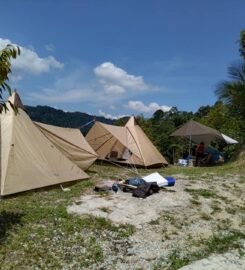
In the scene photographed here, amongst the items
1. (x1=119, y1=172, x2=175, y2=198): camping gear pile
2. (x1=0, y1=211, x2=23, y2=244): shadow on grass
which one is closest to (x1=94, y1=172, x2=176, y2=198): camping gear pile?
(x1=119, y1=172, x2=175, y2=198): camping gear pile

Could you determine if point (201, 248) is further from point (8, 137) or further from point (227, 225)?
point (8, 137)

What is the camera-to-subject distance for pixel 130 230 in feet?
16.4

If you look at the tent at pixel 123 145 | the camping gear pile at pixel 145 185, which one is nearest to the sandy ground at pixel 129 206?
the camping gear pile at pixel 145 185

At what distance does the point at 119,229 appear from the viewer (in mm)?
5004

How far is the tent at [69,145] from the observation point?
9.60 metres

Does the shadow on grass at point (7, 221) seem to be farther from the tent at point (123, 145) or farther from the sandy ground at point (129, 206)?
the tent at point (123, 145)

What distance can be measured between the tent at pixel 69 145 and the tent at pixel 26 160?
1355mm

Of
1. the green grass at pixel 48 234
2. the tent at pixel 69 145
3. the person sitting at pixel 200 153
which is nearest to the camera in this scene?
the green grass at pixel 48 234

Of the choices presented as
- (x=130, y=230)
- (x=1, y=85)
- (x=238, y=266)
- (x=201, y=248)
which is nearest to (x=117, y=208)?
(x=130, y=230)

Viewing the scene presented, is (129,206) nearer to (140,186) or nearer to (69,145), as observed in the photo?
(140,186)

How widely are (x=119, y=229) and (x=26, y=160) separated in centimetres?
317

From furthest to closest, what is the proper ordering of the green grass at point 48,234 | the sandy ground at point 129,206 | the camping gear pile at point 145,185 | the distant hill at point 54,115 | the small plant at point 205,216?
the distant hill at point 54,115 → the camping gear pile at point 145,185 → the small plant at point 205,216 → the sandy ground at point 129,206 → the green grass at point 48,234

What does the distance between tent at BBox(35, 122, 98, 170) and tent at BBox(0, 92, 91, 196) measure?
4.45ft

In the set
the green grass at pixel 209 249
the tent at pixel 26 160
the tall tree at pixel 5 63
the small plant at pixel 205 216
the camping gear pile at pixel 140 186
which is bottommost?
the green grass at pixel 209 249
